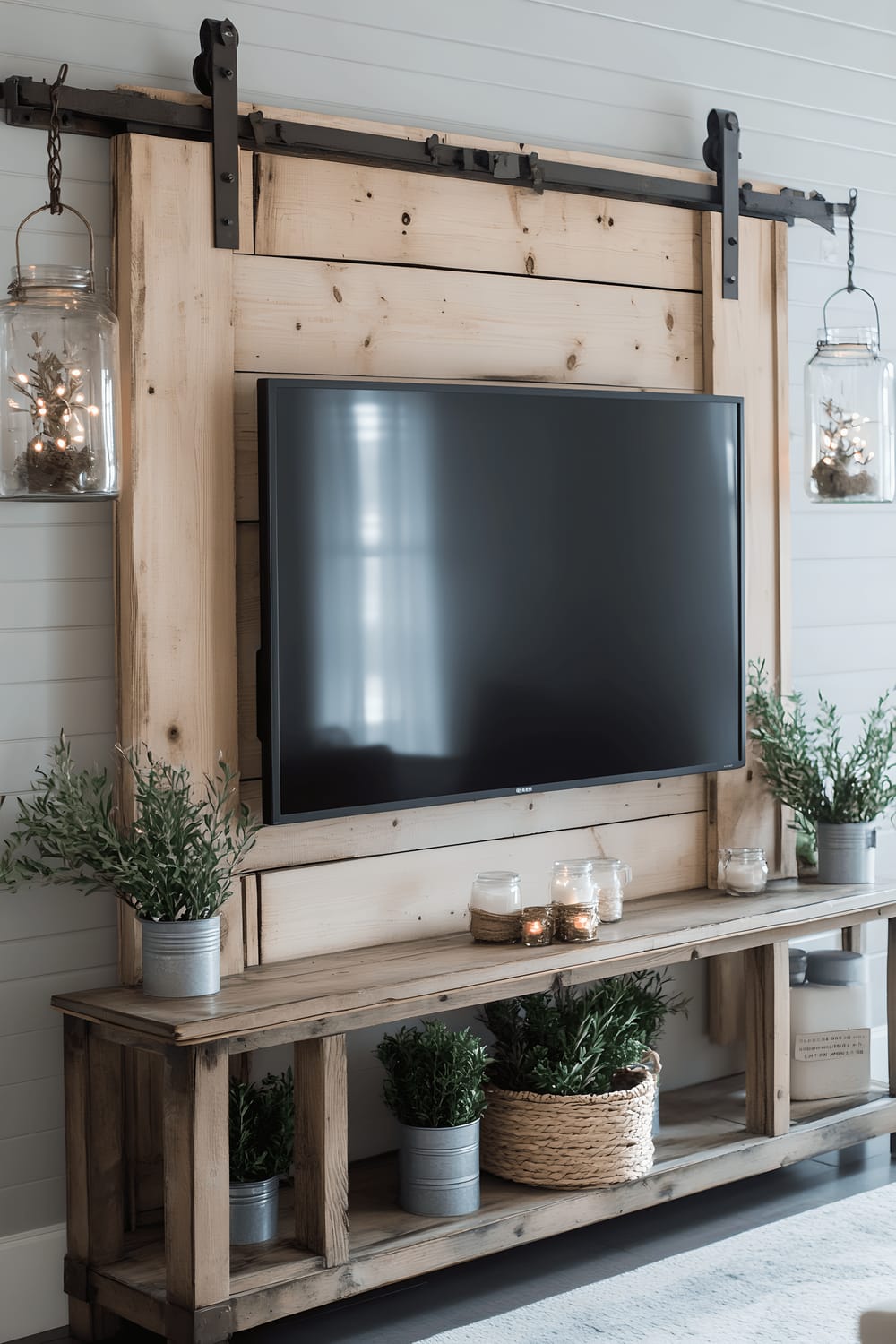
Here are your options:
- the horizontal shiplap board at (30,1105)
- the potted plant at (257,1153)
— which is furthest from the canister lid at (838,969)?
the horizontal shiplap board at (30,1105)

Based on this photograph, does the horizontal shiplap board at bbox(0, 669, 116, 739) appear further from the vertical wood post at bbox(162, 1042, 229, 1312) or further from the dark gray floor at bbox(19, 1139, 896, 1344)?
the dark gray floor at bbox(19, 1139, 896, 1344)

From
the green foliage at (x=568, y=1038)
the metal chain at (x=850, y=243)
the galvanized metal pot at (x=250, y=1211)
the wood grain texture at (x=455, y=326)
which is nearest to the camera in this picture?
the galvanized metal pot at (x=250, y=1211)

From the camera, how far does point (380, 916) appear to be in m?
3.06

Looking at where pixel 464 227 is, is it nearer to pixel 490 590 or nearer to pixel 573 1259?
pixel 490 590

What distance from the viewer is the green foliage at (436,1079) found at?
2.86m

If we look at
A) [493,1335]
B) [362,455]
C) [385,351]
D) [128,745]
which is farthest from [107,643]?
[493,1335]

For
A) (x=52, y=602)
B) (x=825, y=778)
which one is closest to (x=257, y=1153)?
(x=52, y=602)

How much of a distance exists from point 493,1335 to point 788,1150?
90 centimetres

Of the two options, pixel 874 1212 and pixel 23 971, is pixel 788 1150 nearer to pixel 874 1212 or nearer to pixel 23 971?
pixel 874 1212

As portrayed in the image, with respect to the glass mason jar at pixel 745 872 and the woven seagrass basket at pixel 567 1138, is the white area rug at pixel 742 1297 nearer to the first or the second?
the woven seagrass basket at pixel 567 1138

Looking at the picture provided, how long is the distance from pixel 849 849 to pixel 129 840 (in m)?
1.65

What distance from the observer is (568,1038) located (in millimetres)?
3064

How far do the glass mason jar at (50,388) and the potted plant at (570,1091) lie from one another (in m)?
1.25

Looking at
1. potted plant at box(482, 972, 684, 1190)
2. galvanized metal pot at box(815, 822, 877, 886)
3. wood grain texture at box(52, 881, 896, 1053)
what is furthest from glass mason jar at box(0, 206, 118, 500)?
galvanized metal pot at box(815, 822, 877, 886)
